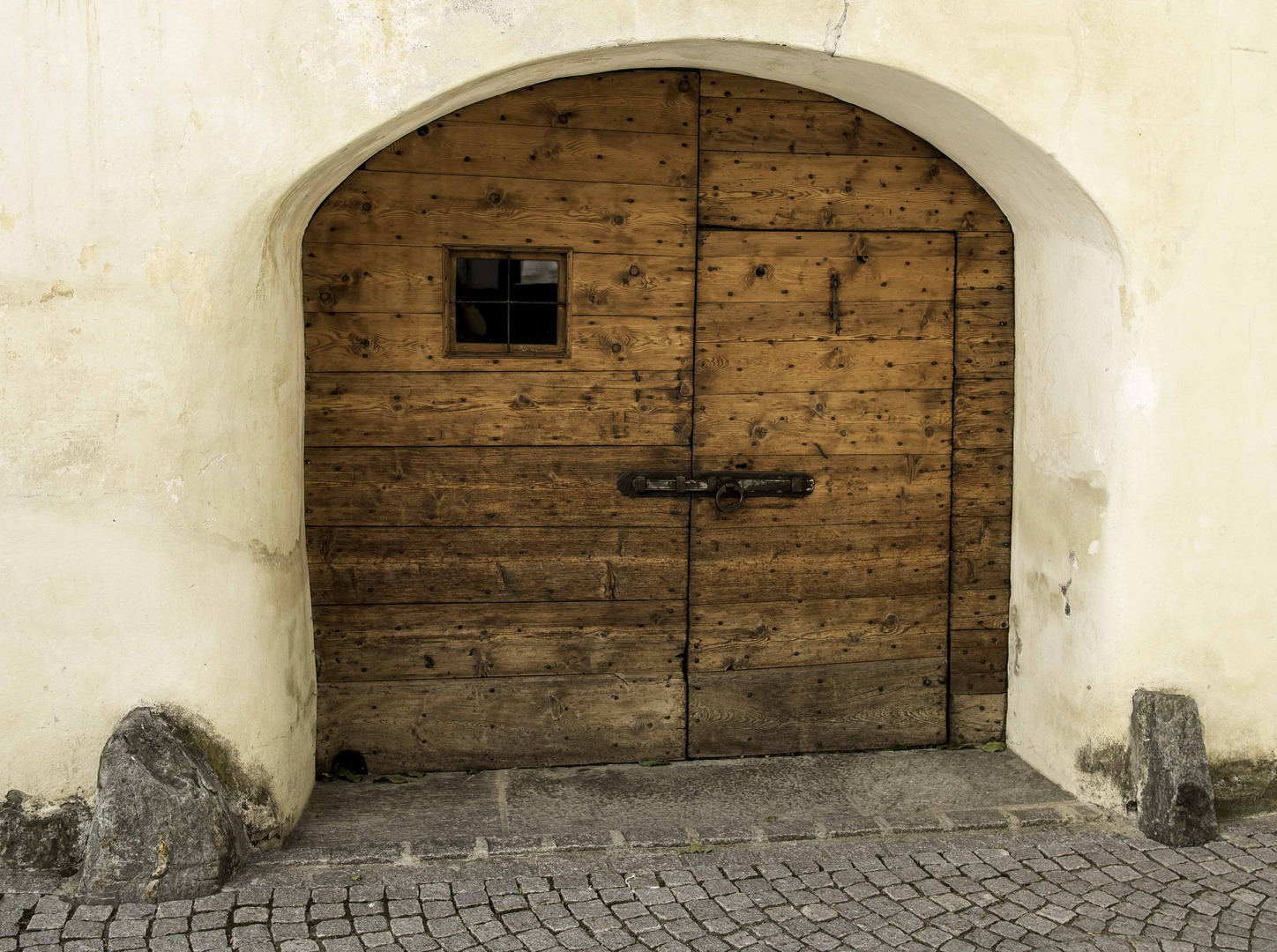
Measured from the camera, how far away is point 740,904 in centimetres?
333

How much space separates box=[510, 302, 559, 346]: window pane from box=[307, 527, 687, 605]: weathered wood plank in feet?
2.29

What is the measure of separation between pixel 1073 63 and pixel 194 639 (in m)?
3.36

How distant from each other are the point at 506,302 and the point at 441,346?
28cm

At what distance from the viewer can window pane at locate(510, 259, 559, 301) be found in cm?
398

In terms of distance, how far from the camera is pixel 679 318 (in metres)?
4.07

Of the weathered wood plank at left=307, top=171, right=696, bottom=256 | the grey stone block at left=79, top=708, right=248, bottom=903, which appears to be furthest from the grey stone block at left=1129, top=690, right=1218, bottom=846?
the grey stone block at left=79, top=708, right=248, bottom=903

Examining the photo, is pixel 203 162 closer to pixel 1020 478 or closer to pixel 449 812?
pixel 449 812

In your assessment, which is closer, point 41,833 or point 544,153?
point 41,833

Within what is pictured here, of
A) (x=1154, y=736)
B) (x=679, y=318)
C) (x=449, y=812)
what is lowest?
(x=449, y=812)

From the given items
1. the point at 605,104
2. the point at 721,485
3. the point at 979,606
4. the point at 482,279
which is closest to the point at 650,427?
the point at 721,485

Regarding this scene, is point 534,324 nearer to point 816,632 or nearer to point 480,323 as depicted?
point 480,323

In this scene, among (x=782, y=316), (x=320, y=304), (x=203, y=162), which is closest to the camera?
(x=203, y=162)

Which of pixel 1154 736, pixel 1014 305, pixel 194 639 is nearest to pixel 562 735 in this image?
pixel 194 639

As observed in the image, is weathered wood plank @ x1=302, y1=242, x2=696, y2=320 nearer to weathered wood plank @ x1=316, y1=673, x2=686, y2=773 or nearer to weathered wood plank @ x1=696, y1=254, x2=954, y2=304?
weathered wood plank @ x1=696, y1=254, x2=954, y2=304
